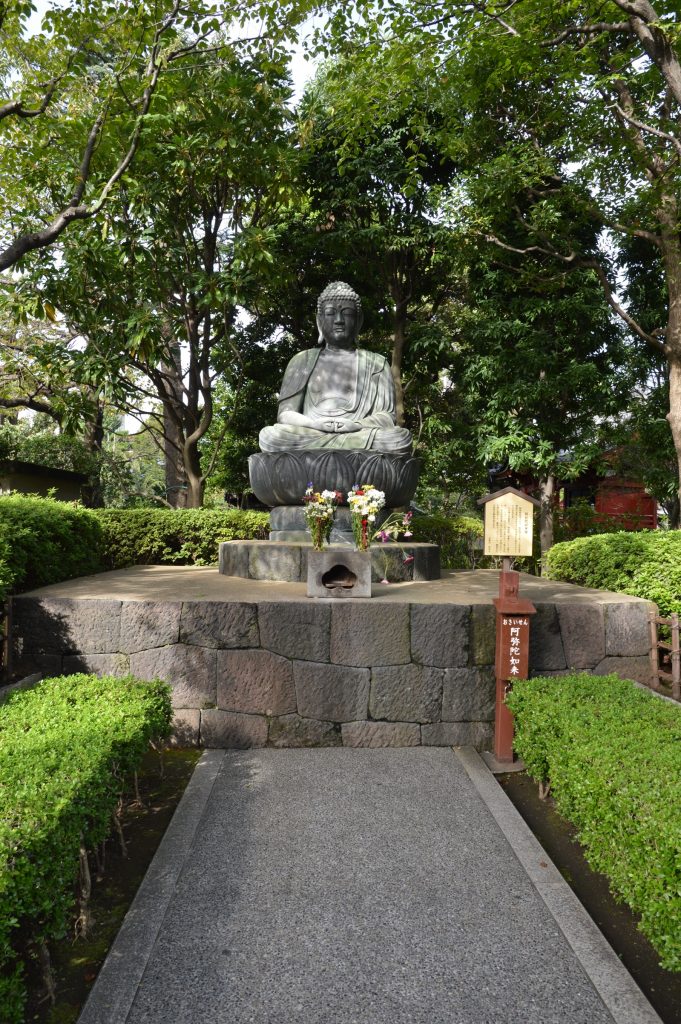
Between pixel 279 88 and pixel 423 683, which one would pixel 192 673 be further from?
pixel 279 88

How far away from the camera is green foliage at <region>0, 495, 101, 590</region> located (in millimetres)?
4898

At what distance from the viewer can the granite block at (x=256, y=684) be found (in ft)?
14.0

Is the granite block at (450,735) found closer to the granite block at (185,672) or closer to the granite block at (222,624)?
the granite block at (222,624)

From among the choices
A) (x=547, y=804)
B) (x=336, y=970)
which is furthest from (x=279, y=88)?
(x=336, y=970)

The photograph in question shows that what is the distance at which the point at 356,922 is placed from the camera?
7.93 ft

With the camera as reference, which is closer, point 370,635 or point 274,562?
point 370,635

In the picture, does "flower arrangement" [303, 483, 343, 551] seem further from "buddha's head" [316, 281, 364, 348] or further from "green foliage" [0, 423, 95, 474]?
"green foliage" [0, 423, 95, 474]

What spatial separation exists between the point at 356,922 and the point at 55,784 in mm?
1202

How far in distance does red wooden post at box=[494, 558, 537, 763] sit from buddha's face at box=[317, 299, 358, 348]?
14.2ft

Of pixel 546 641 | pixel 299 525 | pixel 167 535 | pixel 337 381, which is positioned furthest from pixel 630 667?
pixel 167 535

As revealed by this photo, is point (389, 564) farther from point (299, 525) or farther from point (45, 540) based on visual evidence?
→ point (45, 540)

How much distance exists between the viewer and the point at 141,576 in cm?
662

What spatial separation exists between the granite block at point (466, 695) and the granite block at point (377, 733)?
0.27m

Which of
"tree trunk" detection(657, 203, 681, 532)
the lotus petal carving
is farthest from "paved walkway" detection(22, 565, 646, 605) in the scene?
"tree trunk" detection(657, 203, 681, 532)
